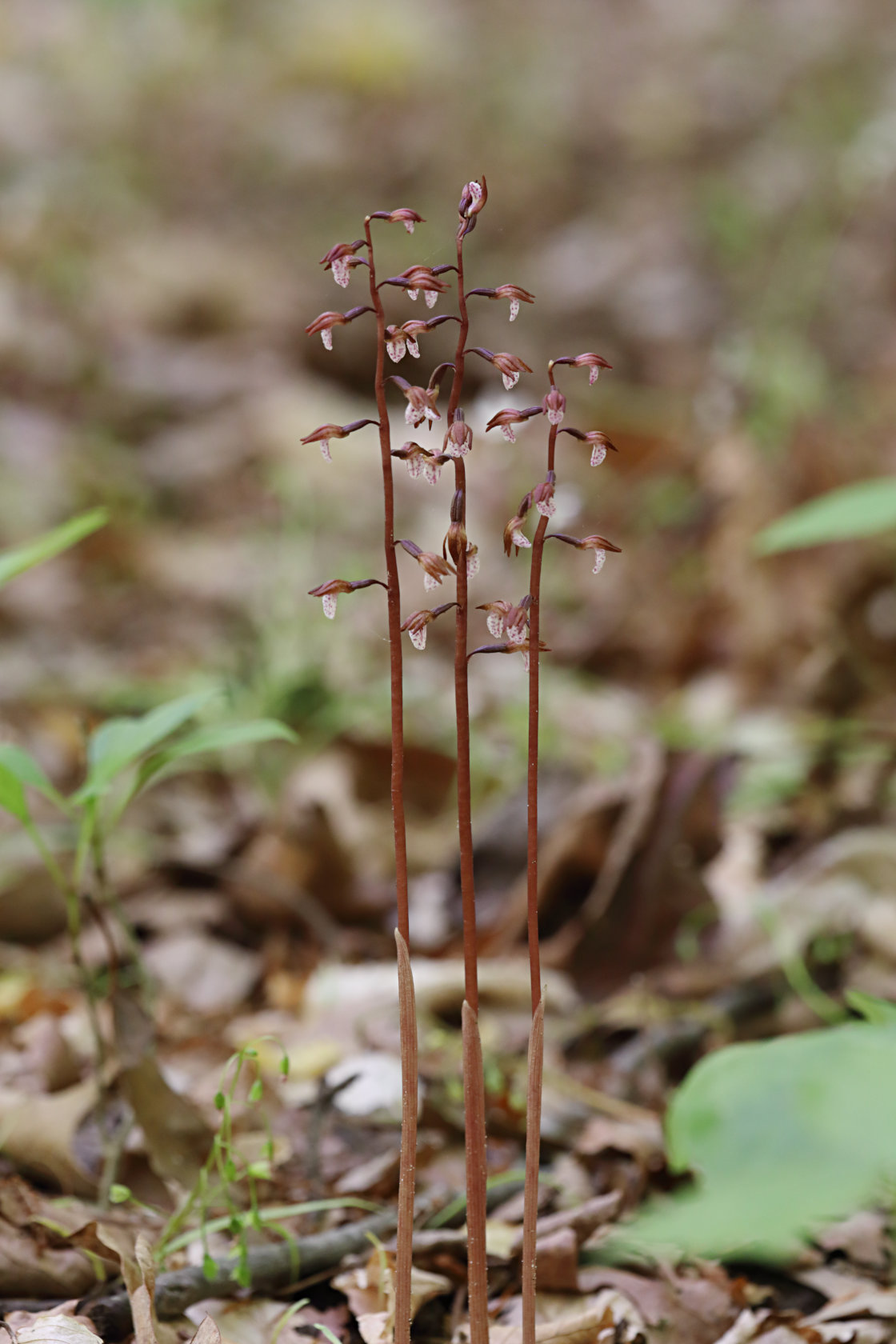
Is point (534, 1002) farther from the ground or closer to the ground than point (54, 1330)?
farther from the ground

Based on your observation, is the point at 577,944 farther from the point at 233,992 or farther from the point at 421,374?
the point at 421,374

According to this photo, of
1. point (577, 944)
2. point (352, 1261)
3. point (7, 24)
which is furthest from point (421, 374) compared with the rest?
point (7, 24)

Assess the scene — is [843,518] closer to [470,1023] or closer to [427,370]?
[470,1023]

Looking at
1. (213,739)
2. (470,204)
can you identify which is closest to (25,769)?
(213,739)

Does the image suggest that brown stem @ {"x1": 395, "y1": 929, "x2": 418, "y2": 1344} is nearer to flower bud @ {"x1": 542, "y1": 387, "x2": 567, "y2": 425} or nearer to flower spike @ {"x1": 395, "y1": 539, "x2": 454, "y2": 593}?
flower spike @ {"x1": 395, "y1": 539, "x2": 454, "y2": 593}

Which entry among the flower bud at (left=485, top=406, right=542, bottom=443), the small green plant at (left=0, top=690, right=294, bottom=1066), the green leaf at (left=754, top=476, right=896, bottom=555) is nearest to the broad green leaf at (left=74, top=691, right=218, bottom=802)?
the small green plant at (left=0, top=690, right=294, bottom=1066)

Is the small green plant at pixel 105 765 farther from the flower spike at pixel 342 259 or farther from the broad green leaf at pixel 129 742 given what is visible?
the flower spike at pixel 342 259
